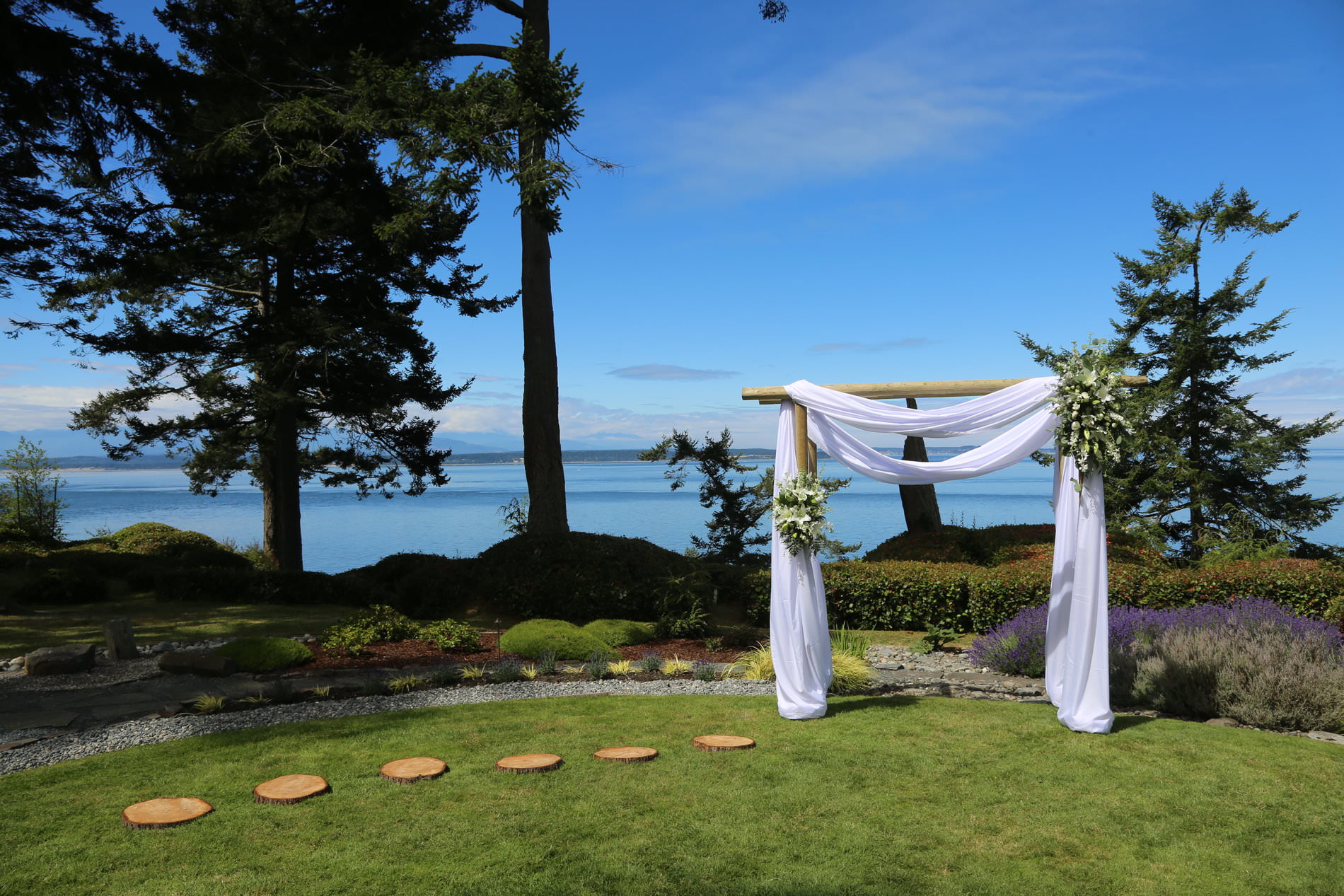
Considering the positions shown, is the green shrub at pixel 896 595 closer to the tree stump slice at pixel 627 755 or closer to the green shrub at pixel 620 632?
the green shrub at pixel 620 632

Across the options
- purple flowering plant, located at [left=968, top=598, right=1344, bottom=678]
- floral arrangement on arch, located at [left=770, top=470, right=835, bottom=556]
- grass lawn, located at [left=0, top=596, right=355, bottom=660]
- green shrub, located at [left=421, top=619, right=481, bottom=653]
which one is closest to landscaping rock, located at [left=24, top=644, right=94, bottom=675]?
grass lawn, located at [left=0, top=596, right=355, bottom=660]

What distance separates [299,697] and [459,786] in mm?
2762

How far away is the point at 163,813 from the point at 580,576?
7.07 m

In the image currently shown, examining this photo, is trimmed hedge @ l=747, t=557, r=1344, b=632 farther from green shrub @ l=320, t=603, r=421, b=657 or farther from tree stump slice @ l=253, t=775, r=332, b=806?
tree stump slice @ l=253, t=775, r=332, b=806

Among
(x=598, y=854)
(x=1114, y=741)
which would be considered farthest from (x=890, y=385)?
(x=598, y=854)

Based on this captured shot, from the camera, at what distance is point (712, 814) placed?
4430 millimetres

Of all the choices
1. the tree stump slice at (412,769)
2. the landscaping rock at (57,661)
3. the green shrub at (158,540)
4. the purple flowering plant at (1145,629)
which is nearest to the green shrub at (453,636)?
the landscaping rock at (57,661)

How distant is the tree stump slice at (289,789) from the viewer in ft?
14.8

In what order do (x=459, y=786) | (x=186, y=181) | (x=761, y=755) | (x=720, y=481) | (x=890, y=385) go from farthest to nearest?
(x=720, y=481)
(x=186, y=181)
(x=890, y=385)
(x=761, y=755)
(x=459, y=786)

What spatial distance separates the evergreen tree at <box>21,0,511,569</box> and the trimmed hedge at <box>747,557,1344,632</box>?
24.2ft

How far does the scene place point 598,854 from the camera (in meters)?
3.91

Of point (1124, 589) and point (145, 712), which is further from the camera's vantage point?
point (1124, 589)

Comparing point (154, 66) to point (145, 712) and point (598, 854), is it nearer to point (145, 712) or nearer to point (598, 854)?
point (145, 712)

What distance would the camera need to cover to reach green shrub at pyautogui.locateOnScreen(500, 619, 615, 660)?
849cm
